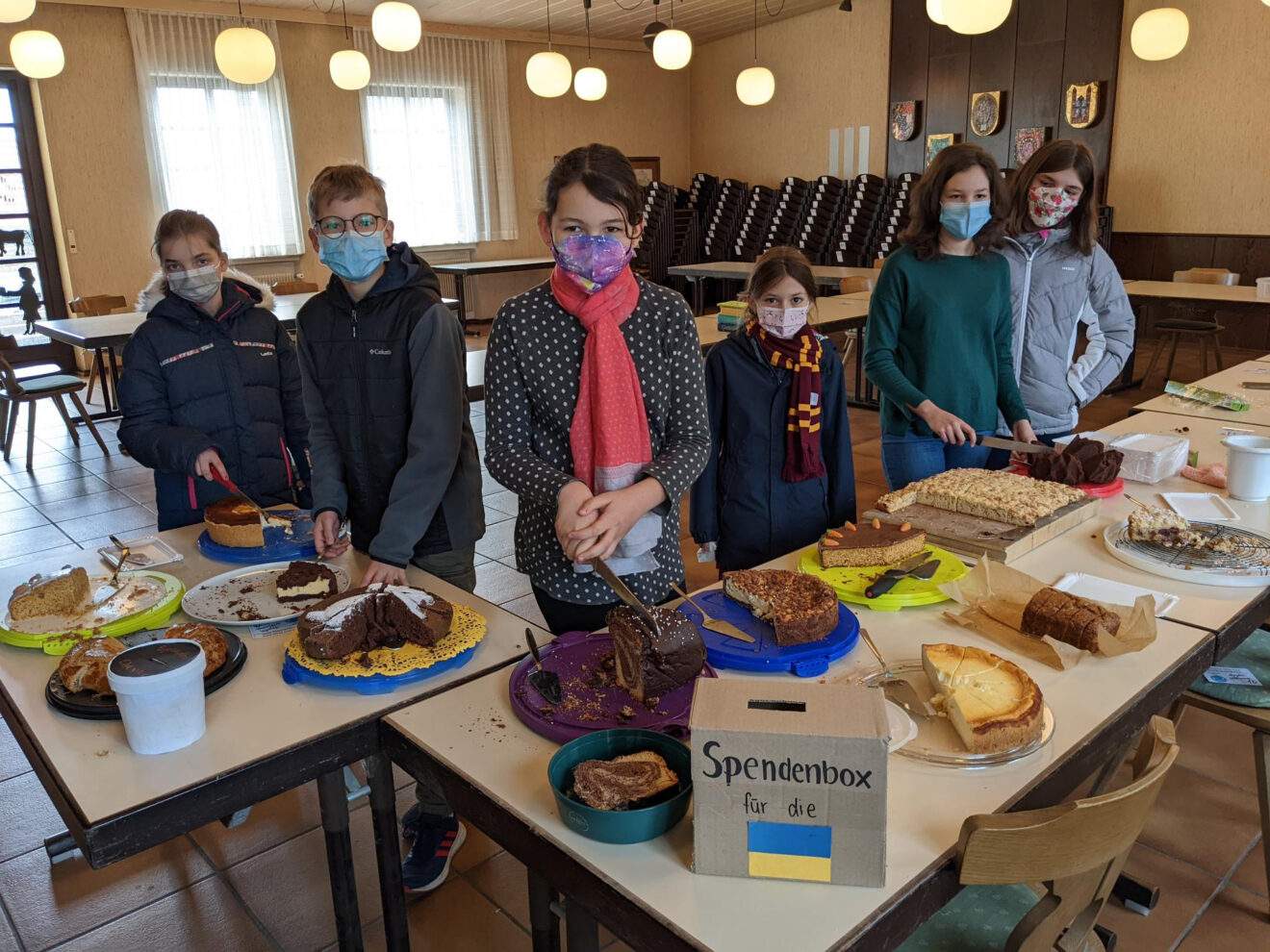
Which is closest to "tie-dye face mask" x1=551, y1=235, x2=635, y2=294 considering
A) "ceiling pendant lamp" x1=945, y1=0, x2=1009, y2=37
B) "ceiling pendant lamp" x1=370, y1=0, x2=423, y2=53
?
"ceiling pendant lamp" x1=945, y1=0, x2=1009, y2=37

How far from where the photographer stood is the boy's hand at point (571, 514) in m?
1.43

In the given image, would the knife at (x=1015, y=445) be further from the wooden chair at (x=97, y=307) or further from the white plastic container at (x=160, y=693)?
the wooden chair at (x=97, y=307)

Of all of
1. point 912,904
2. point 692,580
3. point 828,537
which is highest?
point 828,537

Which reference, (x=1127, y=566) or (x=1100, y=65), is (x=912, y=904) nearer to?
(x=1127, y=566)

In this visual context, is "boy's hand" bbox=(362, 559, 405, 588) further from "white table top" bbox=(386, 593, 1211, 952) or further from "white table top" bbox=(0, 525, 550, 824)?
"white table top" bbox=(386, 593, 1211, 952)

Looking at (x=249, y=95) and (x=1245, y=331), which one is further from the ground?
(x=249, y=95)


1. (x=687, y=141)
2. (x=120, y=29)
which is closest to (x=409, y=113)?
(x=120, y=29)

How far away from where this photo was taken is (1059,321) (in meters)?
2.61

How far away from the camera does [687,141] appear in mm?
12375

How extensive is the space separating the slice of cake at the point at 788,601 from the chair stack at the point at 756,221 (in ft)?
29.5

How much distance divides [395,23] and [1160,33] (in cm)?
514

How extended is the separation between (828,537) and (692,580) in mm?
1927

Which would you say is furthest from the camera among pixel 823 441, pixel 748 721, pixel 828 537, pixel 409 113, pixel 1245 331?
pixel 409 113

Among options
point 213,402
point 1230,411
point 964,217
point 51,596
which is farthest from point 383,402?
point 1230,411
